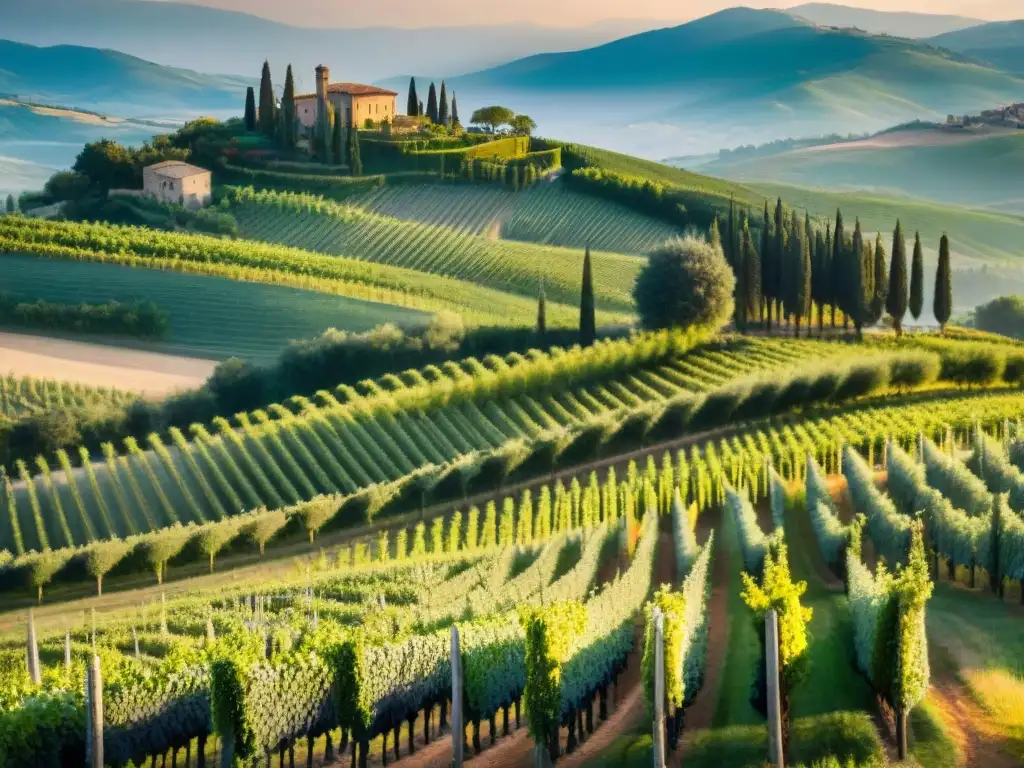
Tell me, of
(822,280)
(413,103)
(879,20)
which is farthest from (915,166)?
(822,280)

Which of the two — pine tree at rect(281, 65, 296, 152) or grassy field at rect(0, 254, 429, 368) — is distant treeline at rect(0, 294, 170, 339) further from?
pine tree at rect(281, 65, 296, 152)

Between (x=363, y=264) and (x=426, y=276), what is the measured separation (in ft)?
3.99

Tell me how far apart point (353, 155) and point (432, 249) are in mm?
3588

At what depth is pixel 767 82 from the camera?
57.4 m

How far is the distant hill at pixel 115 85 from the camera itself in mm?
30625

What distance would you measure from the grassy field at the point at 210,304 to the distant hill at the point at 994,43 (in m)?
40.2

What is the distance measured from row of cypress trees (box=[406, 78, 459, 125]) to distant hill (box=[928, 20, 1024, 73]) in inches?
1189

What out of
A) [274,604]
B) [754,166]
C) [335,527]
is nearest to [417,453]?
[335,527]

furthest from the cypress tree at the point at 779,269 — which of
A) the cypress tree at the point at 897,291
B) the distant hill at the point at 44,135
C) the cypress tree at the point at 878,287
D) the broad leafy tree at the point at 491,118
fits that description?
the distant hill at the point at 44,135

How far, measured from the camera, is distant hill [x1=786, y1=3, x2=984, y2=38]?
53094 mm

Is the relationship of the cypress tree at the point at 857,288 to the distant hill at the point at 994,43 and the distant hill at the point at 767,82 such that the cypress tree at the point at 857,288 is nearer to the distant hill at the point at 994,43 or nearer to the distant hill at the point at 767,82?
the distant hill at the point at 767,82

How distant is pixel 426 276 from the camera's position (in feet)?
90.8

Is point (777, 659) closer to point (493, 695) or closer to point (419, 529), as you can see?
point (493, 695)

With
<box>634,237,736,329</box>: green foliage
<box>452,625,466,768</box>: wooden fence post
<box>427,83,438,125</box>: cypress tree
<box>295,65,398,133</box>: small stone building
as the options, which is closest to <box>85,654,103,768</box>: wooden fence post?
<box>452,625,466,768</box>: wooden fence post
